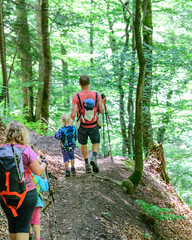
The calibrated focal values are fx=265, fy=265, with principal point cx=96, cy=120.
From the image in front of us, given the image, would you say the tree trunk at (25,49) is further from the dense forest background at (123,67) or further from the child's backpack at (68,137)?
the child's backpack at (68,137)

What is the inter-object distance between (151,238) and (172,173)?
12.4 m

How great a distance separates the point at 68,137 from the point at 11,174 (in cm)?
401

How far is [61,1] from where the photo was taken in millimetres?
13383

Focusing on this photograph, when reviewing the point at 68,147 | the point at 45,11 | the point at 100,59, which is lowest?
the point at 68,147

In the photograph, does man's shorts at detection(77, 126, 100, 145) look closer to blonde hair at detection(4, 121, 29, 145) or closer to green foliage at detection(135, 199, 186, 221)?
green foliage at detection(135, 199, 186, 221)

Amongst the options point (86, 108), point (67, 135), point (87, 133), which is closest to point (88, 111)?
point (86, 108)

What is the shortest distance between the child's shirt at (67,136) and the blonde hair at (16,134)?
3565mm

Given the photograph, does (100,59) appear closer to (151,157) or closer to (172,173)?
(151,157)

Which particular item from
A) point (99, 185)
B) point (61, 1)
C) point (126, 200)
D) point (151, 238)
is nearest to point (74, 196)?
point (99, 185)

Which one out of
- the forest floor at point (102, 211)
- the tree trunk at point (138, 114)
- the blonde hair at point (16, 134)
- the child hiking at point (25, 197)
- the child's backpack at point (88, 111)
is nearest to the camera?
the child hiking at point (25, 197)

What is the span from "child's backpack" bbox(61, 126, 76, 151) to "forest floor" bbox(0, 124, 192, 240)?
0.81 metres

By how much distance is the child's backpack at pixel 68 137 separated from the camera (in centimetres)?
672

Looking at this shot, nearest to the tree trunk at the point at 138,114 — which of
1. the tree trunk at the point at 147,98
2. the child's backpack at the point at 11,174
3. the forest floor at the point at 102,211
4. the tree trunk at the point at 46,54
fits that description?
the forest floor at the point at 102,211

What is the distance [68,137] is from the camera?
6.78 metres
